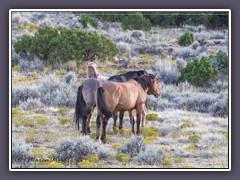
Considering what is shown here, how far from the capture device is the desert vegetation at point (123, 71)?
13383 millimetres

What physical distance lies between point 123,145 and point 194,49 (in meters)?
9.25

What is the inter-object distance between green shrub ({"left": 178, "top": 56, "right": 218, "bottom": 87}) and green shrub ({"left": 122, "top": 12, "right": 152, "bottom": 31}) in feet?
18.7

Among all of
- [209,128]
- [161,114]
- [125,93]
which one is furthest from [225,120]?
[125,93]

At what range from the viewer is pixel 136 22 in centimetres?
2459

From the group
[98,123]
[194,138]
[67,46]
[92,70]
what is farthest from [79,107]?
[67,46]

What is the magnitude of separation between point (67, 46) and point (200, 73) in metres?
4.05

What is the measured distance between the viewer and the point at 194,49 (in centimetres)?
2230

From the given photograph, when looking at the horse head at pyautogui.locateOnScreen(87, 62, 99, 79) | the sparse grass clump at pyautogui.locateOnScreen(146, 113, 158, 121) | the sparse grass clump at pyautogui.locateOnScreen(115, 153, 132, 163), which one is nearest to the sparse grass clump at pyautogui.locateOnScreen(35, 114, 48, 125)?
the horse head at pyautogui.locateOnScreen(87, 62, 99, 79)

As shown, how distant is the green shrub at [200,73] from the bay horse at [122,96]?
376 centimetres

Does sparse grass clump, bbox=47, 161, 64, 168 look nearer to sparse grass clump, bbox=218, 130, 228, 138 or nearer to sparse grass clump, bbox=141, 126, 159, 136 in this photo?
sparse grass clump, bbox=141, 126, 159, 136

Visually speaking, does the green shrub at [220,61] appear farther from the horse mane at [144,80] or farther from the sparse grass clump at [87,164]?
the sparse grass clump at [87,164]

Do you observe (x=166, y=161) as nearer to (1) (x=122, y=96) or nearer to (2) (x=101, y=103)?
(1) (x=122, y=96)

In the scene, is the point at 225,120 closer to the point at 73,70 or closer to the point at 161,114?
the point at 161,114

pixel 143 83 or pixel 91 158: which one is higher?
pixel 143 83
